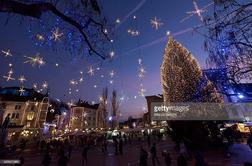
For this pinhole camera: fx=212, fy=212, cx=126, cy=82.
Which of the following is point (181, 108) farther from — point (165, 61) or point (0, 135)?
point (0, 135)

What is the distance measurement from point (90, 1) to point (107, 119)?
64478 millimetres

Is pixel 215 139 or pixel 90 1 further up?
pixel 90 1

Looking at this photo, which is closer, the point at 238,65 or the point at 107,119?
the point at 238,65

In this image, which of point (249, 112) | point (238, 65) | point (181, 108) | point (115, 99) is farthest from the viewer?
point (115, 99)

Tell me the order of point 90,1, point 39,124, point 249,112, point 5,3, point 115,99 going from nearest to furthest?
point 5,3, point 90,1, point 249,112, point 39,124, point 115,99

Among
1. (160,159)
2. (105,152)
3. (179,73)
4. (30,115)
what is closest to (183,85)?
(179,73)

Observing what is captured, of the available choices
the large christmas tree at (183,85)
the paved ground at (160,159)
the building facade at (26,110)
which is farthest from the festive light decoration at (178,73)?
the building facade at (26,110)

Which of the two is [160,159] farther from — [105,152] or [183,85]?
[105,152]

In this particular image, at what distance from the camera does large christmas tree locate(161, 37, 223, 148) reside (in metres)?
22.2

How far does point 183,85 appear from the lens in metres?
22.8

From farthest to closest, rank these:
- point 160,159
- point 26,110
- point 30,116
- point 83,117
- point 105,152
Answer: point 83,117 < point 26,110 < point 30,116 < point 105,152 < point 160,159

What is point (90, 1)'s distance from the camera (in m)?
6.19

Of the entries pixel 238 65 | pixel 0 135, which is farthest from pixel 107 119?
pixel 238 65

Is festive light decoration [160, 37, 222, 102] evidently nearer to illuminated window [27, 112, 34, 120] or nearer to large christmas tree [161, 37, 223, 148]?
large christmas tree [161, 37, 223, 148]
